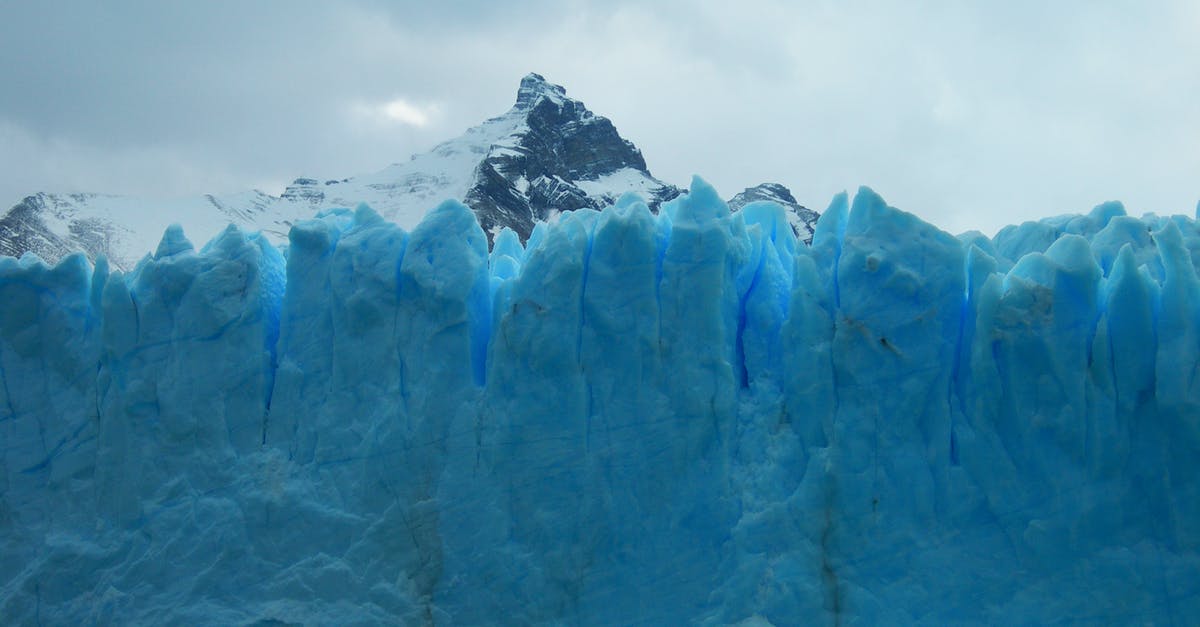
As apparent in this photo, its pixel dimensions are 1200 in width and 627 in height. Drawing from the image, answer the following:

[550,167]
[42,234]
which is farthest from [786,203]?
[42,234]

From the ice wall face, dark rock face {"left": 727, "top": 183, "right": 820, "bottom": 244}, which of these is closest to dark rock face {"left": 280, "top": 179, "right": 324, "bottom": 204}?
dark rock face {"left": 727, "top": 183, "right": 820, "bottom": 244}

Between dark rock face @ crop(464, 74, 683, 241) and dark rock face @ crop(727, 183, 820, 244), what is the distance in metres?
5.27

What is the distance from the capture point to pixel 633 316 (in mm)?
8492

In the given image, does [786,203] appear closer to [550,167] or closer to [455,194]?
[550,167]

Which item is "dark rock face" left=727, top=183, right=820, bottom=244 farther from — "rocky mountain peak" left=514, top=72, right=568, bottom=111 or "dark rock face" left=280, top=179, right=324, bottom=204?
"dark rock face" left=280, top=179, right=324, bottom=204

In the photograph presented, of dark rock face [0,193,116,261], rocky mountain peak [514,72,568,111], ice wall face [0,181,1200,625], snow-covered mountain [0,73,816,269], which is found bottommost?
ice wall face [0,181,1200,625]

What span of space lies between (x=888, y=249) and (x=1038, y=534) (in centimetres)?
255

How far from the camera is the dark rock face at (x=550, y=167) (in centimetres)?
5078

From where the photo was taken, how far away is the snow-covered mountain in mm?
50406

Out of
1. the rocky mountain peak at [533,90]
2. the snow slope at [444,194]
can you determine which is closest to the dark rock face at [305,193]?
the snow slope at [444,194]

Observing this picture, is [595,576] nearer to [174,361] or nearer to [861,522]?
[861,522]

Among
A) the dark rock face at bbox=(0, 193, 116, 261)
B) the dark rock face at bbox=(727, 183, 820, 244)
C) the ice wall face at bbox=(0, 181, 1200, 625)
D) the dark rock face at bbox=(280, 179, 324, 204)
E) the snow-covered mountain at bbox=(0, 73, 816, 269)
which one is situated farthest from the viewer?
the dark rock face at bbox=(280, 179, 324, 204)

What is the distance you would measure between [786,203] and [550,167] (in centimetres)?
1811

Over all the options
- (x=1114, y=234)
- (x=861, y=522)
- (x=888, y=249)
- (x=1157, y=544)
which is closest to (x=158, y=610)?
(x=861, y=522)
